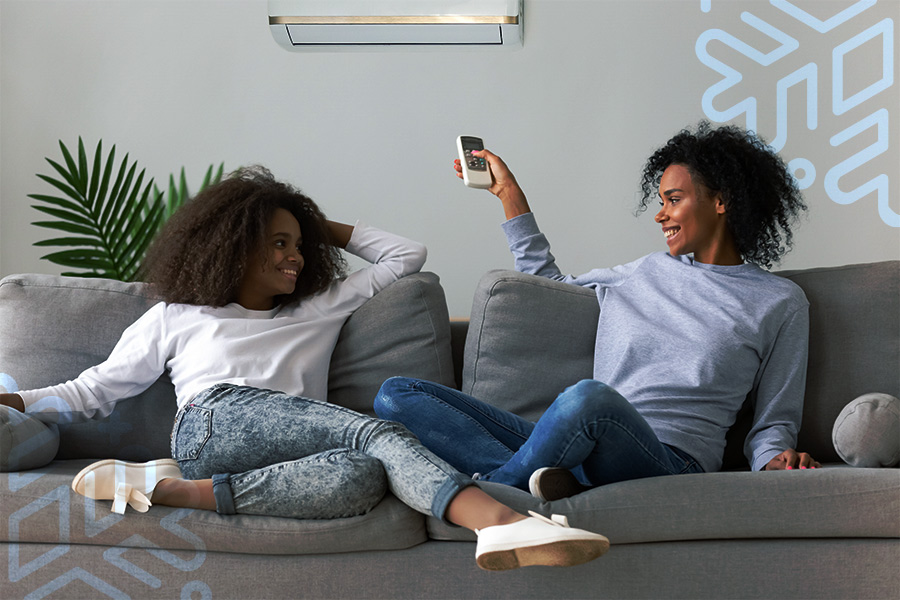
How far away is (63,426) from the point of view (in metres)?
1.85

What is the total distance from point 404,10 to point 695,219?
1090mm

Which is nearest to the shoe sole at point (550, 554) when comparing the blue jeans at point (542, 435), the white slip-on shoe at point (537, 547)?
the white slip-on shoe at point (537, 547)

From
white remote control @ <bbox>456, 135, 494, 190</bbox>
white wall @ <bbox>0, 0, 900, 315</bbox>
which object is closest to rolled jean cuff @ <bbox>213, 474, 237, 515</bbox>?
white remote control @ <bbox>456, 135, 494, 190</bbox>

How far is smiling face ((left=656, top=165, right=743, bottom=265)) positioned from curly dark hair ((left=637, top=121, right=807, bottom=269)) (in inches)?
0.7

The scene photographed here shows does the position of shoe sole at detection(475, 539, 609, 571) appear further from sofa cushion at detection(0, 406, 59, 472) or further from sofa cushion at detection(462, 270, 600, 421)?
sofa cushion at detection(0, 406, 59, 472)

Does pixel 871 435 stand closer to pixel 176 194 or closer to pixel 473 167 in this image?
pixel 473 167

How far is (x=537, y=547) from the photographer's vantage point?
1188mm

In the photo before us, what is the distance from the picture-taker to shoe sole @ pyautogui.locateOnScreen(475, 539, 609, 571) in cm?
119

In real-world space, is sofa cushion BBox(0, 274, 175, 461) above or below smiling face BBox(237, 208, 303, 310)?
below

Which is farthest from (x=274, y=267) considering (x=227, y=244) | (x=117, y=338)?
(x=117, y=338)

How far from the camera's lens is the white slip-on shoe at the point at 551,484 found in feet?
4.60

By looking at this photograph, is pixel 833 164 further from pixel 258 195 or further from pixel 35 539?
pixel 35 539

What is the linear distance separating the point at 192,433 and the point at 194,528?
22 cm

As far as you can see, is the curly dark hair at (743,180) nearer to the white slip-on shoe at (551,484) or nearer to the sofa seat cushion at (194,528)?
the white slip-on shoe at (551,484)
